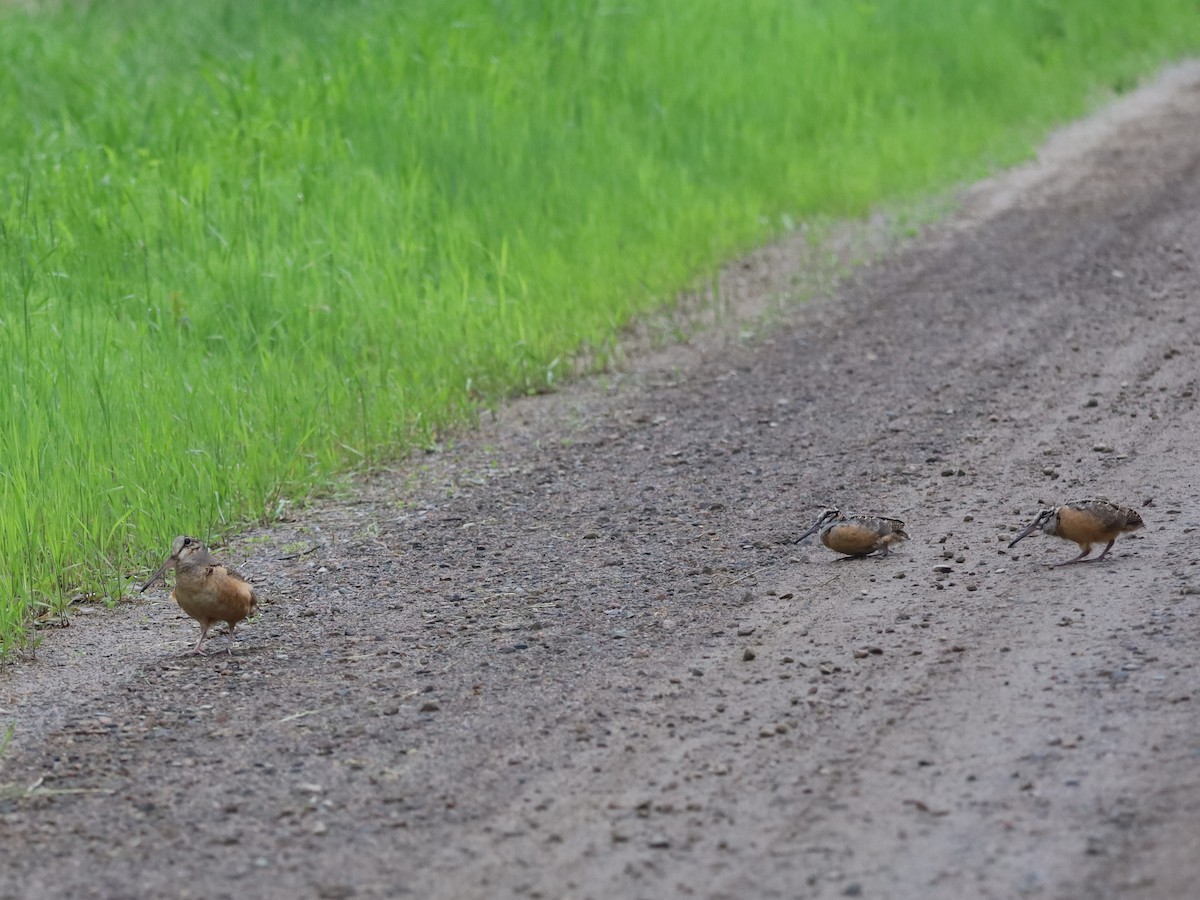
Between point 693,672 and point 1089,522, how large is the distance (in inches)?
59.8

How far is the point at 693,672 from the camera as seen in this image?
16.2 ft

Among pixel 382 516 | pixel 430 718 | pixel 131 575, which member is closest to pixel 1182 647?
pixel 430 718

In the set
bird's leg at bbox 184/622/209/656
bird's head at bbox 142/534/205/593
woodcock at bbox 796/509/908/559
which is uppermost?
bird's head at bbox 142/534/205/593

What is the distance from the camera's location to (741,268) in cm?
1066

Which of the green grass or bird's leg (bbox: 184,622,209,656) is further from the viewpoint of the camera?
the green grass

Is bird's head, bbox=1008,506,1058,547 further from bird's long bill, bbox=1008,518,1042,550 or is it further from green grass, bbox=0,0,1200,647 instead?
green grass, bbox=0,0,1200,647

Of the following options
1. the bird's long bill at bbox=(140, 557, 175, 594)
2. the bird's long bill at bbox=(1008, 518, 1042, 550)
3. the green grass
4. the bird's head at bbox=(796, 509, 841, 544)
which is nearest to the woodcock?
the bird's head at bbox=(796, 509, 841, 544)

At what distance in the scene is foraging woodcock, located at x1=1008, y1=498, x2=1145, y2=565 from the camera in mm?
5465

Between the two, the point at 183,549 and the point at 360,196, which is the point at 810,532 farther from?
the point at 360,196

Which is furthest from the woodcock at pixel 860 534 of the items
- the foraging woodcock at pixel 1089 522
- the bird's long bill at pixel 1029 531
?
the foraging woodcock at pixel 1089 522

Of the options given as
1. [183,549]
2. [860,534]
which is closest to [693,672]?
[860,534]

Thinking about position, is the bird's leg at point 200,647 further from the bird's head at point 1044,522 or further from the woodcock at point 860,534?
the bird's head at point 1044,522

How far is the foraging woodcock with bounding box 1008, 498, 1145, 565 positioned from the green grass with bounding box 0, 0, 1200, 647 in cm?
331

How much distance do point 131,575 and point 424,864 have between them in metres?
2.87
